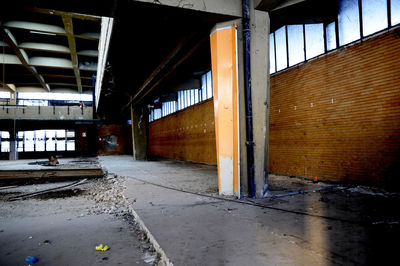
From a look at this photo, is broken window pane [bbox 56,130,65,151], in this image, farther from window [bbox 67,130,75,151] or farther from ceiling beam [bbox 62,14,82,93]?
ceiling beam [bbox 62,14,82,93]

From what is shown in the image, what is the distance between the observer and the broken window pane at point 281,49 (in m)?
7.17

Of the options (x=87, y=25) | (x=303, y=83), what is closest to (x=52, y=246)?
(x=303, y=83)

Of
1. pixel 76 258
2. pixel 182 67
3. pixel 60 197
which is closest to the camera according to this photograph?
pixel 76 258

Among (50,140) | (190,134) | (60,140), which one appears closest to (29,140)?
(50,140)

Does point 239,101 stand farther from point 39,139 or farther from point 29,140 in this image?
point 29,140

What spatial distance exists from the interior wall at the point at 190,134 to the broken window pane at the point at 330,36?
5.58 metres

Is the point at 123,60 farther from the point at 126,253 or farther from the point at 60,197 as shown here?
the point at 126,253

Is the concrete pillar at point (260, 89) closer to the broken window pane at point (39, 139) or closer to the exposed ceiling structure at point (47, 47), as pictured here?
the exposed ceiling structure at point (47, 47)

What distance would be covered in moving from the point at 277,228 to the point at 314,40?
5.42 m

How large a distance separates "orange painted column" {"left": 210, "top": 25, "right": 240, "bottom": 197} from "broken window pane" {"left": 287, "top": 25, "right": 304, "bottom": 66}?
3293mm

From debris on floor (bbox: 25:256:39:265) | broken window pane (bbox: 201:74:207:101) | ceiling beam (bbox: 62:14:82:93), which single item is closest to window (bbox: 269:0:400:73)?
broken window pane (bbox: 201:74:207:101)

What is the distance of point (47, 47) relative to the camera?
19328mm

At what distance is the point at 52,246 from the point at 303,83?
6.43 metres

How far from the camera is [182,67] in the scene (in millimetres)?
7066
